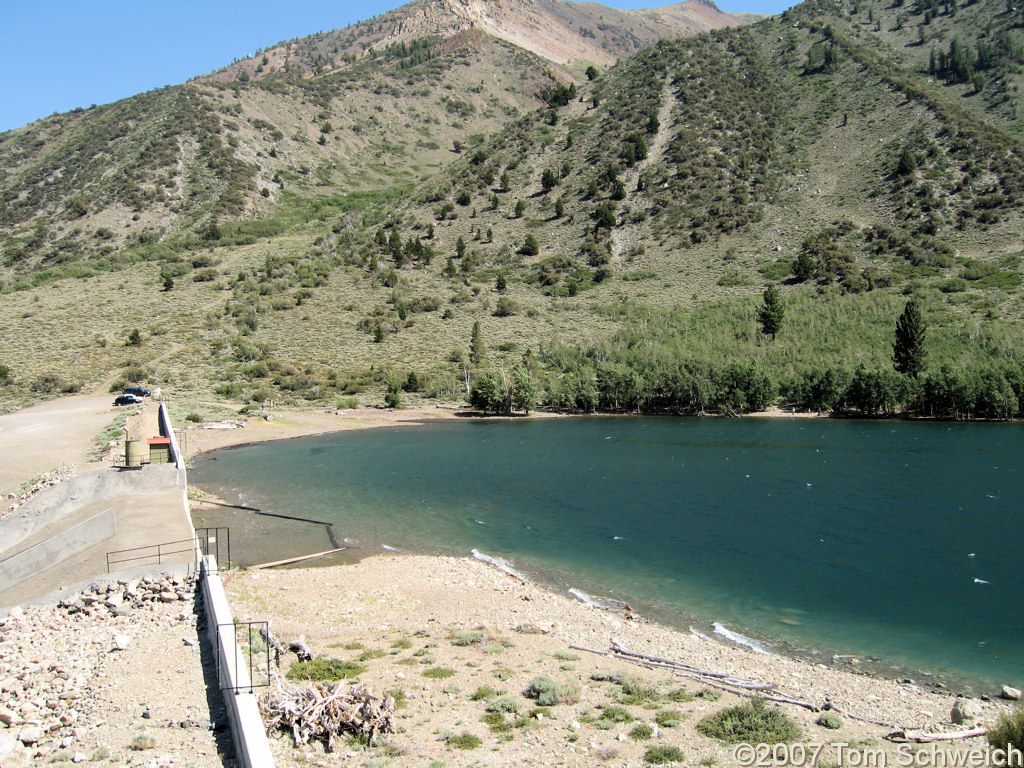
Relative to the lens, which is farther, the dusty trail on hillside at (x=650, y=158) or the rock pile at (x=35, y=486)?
the dusty trail on hillside at (x=650, y=158)

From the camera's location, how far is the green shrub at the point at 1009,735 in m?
9.50

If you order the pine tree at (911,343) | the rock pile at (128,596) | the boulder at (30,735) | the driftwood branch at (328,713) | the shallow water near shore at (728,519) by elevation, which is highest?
the pine tree at (911,343)

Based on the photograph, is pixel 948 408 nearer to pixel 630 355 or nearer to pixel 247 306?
pixel 630 355

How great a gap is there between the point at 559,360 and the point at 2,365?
4819cm

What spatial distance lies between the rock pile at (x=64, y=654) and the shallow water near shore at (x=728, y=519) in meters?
6.67

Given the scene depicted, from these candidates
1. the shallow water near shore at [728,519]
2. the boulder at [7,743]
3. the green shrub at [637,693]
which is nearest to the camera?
the boulder at [7,743]

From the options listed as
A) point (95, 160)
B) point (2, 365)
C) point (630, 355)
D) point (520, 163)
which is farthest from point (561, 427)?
point (95, 160)

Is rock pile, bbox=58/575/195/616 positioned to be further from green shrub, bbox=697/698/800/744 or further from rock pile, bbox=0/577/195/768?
→ green shrub, bbox=697/698/800/744

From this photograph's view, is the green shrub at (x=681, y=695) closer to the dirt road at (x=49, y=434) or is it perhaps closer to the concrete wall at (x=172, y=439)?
the concrete wall at (x=172, y=439)

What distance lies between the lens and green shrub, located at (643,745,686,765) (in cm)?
1053

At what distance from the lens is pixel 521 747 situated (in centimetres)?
1108

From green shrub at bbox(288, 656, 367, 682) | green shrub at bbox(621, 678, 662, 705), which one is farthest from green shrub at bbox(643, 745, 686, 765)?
green shrub at bbox(288, 656, 367, 682)

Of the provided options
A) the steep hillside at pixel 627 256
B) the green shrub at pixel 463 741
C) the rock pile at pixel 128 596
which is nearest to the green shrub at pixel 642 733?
the green shrub at pixel 463 741

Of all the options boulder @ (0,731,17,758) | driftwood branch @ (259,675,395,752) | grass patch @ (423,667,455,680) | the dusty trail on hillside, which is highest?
the dusty trail on hillside
